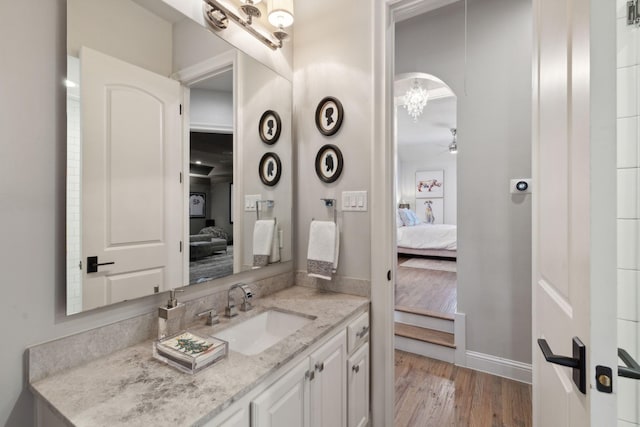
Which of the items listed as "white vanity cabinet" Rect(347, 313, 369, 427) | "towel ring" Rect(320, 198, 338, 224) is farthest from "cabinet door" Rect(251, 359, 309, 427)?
"towel ring" Rect(320, 198, 338, 224)

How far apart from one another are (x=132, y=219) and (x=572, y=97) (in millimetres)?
1410

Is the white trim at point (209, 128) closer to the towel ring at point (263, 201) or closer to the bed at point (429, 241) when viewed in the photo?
the towel ring at point (263, 201)

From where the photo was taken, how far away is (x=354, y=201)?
166 cm

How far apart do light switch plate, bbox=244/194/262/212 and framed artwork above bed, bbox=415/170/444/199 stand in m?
7.68

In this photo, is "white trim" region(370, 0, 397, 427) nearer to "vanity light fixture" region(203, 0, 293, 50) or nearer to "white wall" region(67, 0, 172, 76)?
"vanity light fixture" region(203, 0, 293, 50)

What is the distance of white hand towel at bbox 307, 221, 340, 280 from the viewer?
166cm

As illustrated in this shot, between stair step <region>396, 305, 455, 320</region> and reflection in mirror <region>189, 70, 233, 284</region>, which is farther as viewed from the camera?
stair step <region>396, 305, 455, 320</region>

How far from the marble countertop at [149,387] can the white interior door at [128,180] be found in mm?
215

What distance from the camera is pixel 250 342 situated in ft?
4.44

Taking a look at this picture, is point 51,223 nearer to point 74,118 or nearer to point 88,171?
point 88,171

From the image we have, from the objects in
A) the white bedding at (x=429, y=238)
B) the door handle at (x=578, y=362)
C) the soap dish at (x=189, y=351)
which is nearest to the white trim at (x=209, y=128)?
the soap dish at (x=189, y=351)

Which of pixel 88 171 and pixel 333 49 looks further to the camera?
pixel 333 49

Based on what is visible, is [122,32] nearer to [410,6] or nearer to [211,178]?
[211,178]

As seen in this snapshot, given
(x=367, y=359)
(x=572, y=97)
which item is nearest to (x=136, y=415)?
(x=367, y=359)
